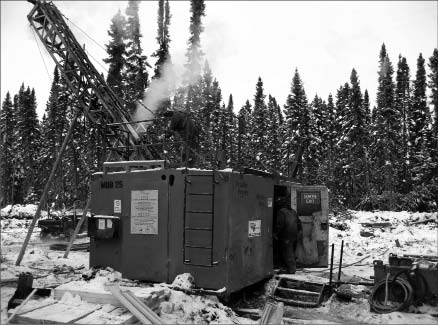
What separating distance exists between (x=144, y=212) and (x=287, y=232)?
368 cm

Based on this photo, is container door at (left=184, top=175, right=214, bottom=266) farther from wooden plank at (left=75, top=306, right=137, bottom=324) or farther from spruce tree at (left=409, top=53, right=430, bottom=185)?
spruce tree at (left=409, top=53, right=430, bottom=185)

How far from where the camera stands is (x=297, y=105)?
1732 inches

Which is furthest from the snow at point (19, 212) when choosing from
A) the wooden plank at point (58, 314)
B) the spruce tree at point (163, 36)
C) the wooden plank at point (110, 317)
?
the wooden plank at point (110, 317)

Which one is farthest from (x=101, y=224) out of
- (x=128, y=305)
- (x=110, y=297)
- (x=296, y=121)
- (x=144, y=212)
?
(x=296, y=121)

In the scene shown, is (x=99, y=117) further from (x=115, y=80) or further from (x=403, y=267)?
(x=115, y=80)

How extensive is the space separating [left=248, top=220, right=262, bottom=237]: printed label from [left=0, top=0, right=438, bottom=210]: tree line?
12.7 m

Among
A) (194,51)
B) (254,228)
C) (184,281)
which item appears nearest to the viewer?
(184,281)

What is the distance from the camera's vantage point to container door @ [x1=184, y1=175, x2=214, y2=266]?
7.86 metres

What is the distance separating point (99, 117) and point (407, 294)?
11.0m

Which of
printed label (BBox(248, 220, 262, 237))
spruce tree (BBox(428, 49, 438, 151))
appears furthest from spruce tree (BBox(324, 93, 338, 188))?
printed label (BBox(248, 220, 262, 237))

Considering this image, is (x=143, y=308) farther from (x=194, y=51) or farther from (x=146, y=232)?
(x=194, y=51)

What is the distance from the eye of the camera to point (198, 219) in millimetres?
7969

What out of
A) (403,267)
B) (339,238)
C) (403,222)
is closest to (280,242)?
(403,267)

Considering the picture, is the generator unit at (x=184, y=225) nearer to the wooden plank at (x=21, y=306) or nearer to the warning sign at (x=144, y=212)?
the warning sign at (x=144, y=212)
